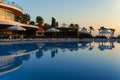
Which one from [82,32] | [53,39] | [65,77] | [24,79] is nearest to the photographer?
[24,79]

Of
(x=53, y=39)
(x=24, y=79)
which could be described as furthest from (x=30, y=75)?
(x=53, y=39)

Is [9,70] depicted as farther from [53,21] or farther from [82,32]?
[53,21]

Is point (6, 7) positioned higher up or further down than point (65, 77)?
higher up

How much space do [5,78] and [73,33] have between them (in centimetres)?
3648

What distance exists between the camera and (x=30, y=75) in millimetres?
9461

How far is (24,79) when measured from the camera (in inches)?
340

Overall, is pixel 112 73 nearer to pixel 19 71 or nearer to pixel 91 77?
pixel 91 77

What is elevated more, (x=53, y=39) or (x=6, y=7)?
(x=6, y=7)

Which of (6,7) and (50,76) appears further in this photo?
(6,7)

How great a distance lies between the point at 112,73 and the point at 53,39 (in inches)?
1002

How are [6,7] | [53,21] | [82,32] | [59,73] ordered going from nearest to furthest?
[59,73] < [6,7] < [82,32] < [53,21]

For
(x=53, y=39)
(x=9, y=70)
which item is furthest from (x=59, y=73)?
(x=53, y=39)

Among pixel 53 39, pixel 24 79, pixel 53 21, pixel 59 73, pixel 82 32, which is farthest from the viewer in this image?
pixel 53 21

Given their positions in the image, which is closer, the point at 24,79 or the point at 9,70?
the point at 24,79
